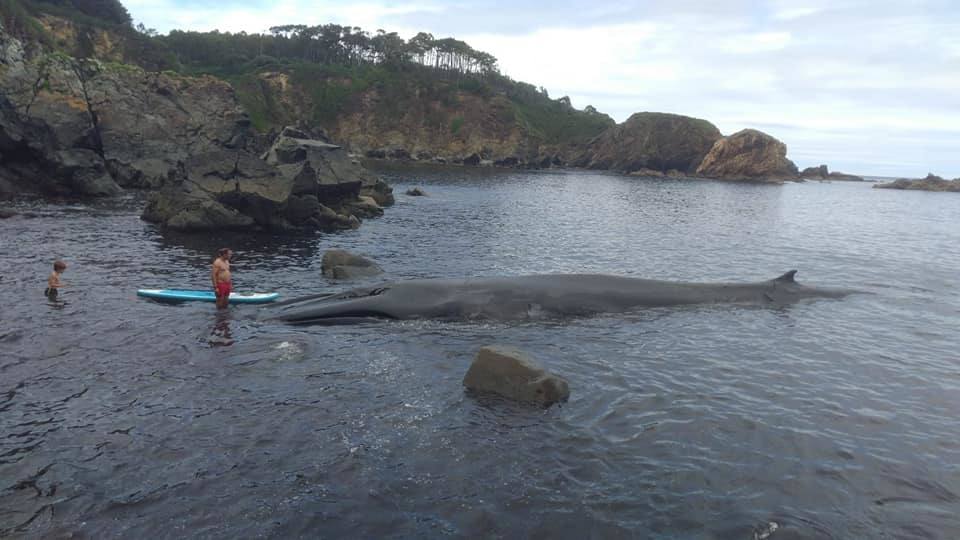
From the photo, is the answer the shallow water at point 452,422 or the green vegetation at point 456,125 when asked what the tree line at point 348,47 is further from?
the shallow water at point 452,422

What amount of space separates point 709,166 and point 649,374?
139 m

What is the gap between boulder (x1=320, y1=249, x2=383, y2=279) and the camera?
80.7ft

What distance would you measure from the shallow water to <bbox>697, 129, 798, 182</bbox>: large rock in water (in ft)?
403

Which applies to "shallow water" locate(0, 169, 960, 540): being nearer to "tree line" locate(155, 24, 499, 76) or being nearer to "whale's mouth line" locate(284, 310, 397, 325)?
"whale's mouth line" locate(284, 310, 397, 325)

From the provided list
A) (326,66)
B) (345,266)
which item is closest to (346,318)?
(345,266)

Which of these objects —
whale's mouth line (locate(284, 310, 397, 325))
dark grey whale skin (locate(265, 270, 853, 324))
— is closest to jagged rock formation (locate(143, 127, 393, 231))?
dark grey whale skin (locate(265, 270, 853, 324))

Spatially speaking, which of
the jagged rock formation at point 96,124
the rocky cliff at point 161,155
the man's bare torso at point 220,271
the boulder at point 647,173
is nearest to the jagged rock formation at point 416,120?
the boulder at point 647,173

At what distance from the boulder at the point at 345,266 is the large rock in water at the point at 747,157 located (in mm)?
129005

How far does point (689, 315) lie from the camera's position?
788 inches

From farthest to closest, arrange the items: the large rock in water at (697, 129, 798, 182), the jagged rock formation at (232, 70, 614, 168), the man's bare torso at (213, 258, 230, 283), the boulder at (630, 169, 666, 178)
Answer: the jagged rock formation at (232, 70, 614, 168)
the boulder at (630, 169, 666, 178)
the large rock in water at (697, 129, 798, 182)
the man's bare torso at (213, 258, 230, 283)

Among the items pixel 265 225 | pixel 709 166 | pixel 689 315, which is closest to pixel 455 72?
pixel 709 166

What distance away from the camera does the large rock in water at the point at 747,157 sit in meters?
138

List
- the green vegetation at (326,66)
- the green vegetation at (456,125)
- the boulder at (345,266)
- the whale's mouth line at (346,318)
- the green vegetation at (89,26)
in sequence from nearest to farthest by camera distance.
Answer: the whale's mouth line at (346,318) < the boulder at (345,266) < the green vegetation at (89,26) < the green vegetation at (326,66) < the green vegetation at (456,125)

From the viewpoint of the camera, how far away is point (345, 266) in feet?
82.5
